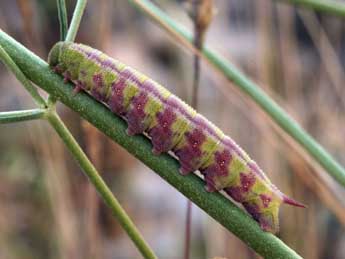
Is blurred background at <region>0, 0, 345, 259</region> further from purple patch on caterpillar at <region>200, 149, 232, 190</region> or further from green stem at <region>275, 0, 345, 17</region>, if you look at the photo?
purple patch on caterpillar at <region>200, 149, 232, 190</region>

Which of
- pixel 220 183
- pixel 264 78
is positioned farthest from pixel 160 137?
pixel 264 78

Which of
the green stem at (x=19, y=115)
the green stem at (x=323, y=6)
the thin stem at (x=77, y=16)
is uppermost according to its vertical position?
the green stem at (x=323, y=6)

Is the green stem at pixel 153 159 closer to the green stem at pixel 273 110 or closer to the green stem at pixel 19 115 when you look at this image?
the green stem at pixel 19 115

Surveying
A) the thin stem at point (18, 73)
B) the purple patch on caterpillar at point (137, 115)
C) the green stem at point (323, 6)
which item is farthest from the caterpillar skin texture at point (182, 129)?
the green stem at point (323, 6)

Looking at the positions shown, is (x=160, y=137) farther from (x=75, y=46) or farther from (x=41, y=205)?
(x=41, y=205)

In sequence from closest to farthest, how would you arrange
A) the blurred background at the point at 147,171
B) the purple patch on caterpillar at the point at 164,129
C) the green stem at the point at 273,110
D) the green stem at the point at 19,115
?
the green stem at the point at 19,115 → the purple patch on caterpillar at the point at 164,129 → the green stem at the point at 273,110 → the blurred background at the point at 147,171

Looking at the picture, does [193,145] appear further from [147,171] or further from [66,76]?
[147,171]
